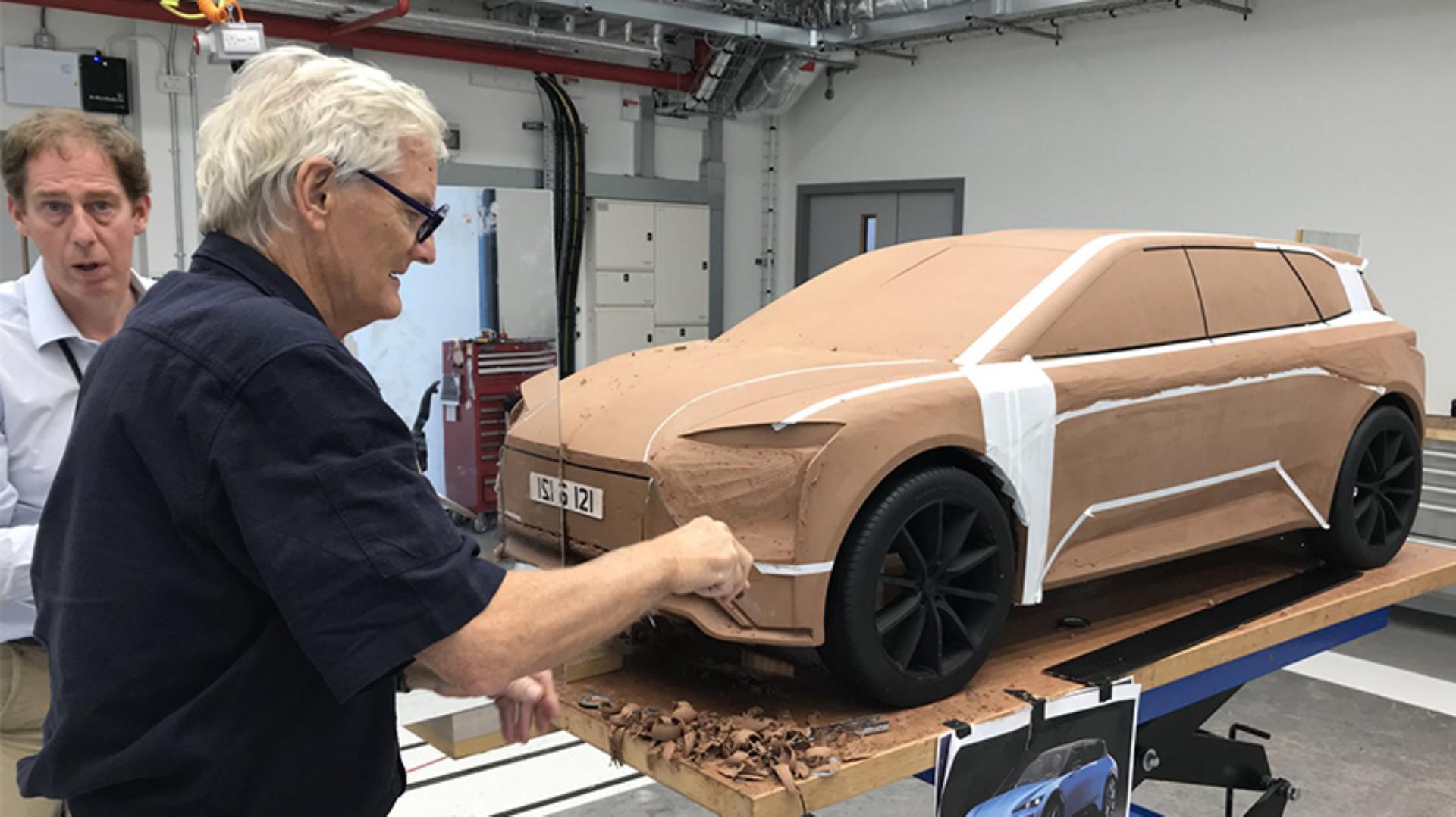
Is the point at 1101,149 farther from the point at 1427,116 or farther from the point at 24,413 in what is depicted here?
the point at 24,413

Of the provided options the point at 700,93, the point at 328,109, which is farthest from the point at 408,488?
the point at 700,93

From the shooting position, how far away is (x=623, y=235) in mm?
9602

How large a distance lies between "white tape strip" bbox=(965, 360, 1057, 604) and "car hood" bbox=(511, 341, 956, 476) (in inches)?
4.5

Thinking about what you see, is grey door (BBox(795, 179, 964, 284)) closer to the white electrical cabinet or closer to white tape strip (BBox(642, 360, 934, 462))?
the white electrical cabinet

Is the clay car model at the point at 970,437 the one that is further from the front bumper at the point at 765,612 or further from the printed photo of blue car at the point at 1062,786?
the printed photo of blue car at the point at 1062,786

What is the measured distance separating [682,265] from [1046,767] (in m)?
8.27

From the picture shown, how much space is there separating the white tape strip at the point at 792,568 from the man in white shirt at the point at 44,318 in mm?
1212

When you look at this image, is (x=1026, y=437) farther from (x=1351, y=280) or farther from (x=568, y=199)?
(x=568, y=199)

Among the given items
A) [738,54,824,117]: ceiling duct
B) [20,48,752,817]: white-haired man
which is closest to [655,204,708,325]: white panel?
[738,54,824,117]: ceiling duct

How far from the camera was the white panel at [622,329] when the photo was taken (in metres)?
9.55

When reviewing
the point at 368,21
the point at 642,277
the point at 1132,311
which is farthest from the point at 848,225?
the point at 1132,311

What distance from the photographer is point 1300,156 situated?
7.12 m

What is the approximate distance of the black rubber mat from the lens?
2.24 metres

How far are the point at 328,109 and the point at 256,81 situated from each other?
12cm
